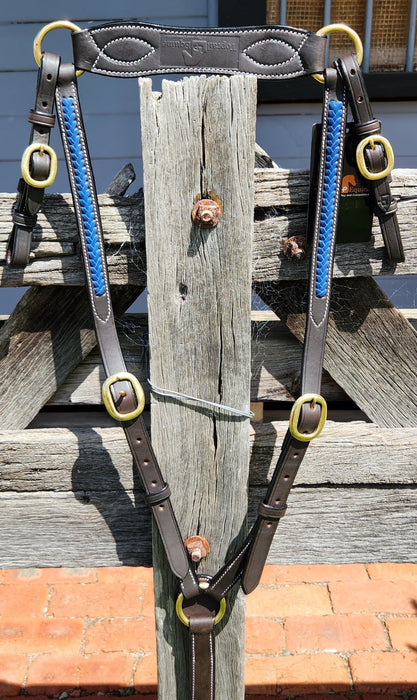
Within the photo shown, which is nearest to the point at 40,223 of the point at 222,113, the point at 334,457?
the point at 222,113

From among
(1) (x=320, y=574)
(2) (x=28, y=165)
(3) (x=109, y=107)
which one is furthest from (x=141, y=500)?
(3) (x=109, y=107)

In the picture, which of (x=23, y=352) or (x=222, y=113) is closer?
(x=222, y=113)

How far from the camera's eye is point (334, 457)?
1.51m

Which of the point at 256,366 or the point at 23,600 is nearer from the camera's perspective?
the point at 256,366

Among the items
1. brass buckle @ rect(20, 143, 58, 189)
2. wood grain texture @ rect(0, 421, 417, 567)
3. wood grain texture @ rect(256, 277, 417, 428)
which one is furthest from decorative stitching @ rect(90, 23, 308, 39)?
wood grain texture @ rect(0, 421, 417, 567)

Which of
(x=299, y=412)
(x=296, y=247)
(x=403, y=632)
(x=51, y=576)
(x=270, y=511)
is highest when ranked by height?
(x=296, y=247)

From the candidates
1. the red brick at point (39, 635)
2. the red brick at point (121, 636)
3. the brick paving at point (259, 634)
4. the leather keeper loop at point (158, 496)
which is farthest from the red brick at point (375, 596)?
the leather keeper loop at point (158, 496)

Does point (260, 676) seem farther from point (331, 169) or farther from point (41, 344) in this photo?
point (331, 169)

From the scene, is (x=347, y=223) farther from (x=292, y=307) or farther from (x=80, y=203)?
(x=80, y=203)

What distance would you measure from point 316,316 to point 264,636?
225 centimetres

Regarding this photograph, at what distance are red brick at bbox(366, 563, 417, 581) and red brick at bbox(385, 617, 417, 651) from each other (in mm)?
327

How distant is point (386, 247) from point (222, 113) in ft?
1.42

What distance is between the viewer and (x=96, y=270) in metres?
1.30

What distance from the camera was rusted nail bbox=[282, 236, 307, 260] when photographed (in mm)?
1362
